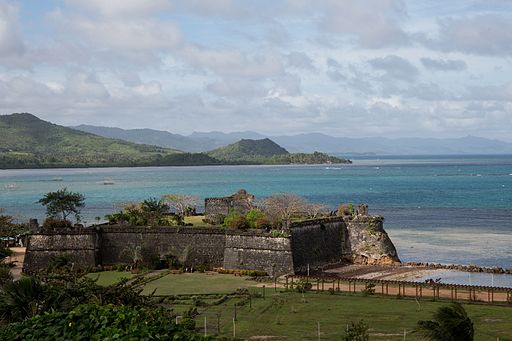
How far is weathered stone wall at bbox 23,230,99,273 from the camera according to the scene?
5175 centimetres

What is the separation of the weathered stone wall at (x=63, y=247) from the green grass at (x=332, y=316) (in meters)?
17.2

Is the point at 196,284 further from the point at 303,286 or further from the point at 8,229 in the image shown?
the point at 8,229

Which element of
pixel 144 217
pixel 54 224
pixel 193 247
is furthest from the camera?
pixel 144 217

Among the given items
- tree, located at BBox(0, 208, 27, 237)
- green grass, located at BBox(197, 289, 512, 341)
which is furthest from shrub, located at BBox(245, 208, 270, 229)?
tree, located at BBox(0, 208, 27, 237)

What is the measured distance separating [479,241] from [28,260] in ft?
145

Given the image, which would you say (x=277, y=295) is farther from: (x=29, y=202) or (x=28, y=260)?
(x=29, y=202)

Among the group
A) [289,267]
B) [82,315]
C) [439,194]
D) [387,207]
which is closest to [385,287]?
[289,267]

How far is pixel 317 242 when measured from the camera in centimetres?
5428

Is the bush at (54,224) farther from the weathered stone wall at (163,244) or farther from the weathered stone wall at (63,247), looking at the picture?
the weathered stone wall at (163,244)

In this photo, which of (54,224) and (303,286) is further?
(54,224)

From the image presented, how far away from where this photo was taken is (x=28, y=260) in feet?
170

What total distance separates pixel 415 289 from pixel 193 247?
58.3 feet

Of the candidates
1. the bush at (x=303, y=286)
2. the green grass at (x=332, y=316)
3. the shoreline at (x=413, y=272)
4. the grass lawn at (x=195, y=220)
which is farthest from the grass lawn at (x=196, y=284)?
the grass lawn at (x=195, y=220)

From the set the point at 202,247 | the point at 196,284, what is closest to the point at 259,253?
the point at 202,247
